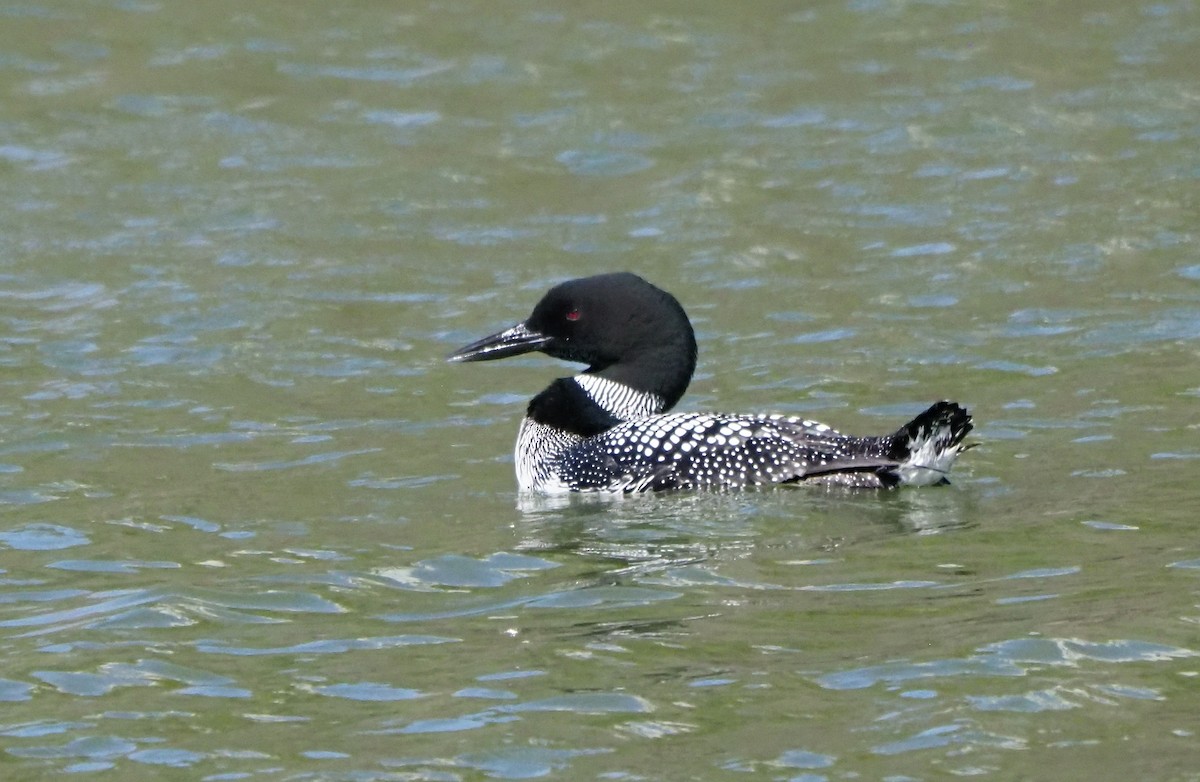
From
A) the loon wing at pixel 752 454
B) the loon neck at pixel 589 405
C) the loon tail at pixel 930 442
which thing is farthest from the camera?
the loon neck at pixel 589 405

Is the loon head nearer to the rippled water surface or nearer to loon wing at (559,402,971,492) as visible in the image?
loon wing at (559,402,971,492)

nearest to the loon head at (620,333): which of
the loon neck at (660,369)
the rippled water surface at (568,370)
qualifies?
the loon neck at (660,369)

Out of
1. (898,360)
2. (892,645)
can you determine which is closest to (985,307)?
(898,360)

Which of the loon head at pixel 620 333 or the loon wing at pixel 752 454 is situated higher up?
the loon head at pixel 620 333

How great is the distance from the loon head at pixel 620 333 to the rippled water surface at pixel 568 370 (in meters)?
0.59

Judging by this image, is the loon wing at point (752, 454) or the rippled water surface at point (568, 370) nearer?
the rippled water surface at point (568, 370)

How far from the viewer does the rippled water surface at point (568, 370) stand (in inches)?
190

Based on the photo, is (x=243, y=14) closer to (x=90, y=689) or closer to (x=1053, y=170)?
(x=1053, y=170)

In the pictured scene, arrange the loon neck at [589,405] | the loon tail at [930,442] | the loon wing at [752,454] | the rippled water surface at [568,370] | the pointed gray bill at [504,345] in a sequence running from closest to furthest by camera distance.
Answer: the rippled water surface at [568,370] → the loon tail at [930,442] → the loon wing at [752,454] → the loon neck at [589,405] → the pointed gray bill at [504,345]

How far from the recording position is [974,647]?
5.06m

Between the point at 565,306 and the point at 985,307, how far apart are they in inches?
107

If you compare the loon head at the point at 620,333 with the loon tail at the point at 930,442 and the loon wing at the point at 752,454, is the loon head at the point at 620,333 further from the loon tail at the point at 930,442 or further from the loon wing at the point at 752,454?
the loon tail at the point at 930,442

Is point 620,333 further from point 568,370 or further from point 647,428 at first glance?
point 568,370

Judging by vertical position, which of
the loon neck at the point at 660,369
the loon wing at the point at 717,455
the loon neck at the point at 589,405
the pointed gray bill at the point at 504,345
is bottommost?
the loon wing at the point at 717,455
